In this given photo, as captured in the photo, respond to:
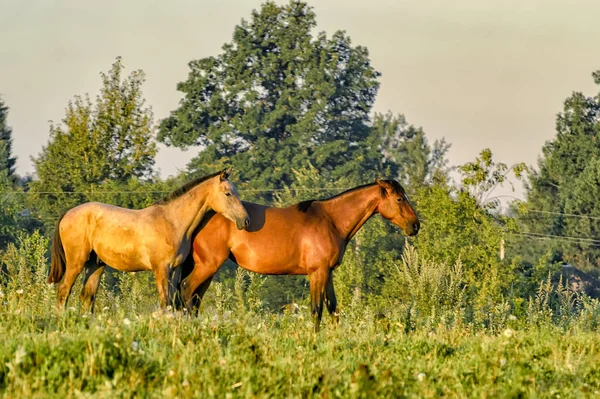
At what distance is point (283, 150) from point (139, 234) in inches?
2517

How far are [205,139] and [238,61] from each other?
682 cm

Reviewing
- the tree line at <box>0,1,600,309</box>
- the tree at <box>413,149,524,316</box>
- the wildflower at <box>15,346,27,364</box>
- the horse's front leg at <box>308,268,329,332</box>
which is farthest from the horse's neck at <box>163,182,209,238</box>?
the tree line at <box>0,1,600,309</box>

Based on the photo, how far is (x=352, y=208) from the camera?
14305 millimetres

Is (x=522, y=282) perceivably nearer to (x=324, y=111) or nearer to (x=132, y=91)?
(x=132, y=91)

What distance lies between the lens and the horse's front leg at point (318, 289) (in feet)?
44.4

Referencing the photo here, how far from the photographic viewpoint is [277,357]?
8.34 metres

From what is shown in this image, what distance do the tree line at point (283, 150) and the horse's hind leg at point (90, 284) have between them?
35422mm

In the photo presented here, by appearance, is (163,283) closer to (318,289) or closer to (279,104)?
(318,289)

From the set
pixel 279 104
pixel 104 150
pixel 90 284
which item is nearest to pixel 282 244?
pixel 90 284

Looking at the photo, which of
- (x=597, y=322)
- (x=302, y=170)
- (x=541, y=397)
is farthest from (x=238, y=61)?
(x=541, y=397)

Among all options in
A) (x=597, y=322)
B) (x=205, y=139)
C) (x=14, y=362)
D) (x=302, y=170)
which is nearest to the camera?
(x=14, y=362)

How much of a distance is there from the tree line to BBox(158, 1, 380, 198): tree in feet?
0.33

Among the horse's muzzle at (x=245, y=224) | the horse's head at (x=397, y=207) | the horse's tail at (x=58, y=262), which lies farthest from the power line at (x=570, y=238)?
the horse's tail at (x=58, y=262)

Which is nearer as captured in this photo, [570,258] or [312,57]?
[570,258]
